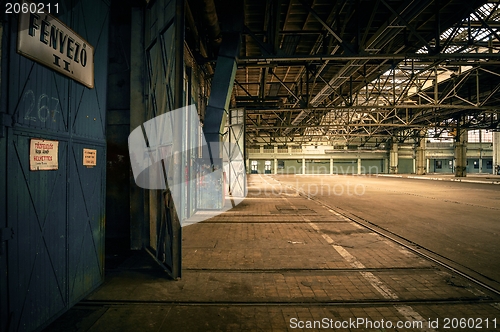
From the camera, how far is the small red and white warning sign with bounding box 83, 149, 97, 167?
12.4 feet

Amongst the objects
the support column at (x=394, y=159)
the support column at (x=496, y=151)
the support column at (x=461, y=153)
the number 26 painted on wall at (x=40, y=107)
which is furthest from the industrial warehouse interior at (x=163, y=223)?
the support column at (x=394, y=159)

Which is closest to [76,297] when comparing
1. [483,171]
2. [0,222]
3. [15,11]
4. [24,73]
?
[0,222]

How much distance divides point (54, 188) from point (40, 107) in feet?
3.34

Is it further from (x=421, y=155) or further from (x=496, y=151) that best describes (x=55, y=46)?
(x=496, y=151)

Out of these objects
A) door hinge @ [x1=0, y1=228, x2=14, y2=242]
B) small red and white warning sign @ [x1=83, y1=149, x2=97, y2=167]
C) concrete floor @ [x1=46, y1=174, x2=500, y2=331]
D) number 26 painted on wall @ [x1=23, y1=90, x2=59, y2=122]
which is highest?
number 26 painted on wall @ [x1=23, y1=90, x2=59, y2=122]

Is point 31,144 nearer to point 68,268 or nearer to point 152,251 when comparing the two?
point 68,268

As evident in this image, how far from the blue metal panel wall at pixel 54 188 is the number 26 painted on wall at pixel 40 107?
1 cm

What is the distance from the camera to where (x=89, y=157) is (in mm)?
3869

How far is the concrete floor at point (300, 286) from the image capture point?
320 centimetres

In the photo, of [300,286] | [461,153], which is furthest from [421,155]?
[300,286]

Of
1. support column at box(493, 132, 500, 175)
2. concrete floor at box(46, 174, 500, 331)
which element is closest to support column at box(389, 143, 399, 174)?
support column at box(493, 132, 500, 175)

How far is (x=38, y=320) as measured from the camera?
2988 millimetres

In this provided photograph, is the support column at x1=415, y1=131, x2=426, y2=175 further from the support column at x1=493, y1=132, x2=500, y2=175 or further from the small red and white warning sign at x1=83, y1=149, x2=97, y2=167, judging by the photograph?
the small red and white warning sign at x1=83, y1=149, x2=97, y2=167

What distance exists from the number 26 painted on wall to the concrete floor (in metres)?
2.55
